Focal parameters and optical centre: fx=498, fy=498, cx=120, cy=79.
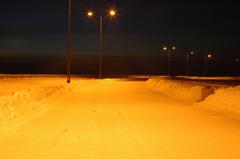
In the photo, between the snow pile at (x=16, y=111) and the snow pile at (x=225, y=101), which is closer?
the snow pile at (x=16, y=111)

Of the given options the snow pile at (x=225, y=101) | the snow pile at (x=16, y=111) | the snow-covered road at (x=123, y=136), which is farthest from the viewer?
the snow pile at (x=225, y=101)

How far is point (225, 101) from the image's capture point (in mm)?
23047

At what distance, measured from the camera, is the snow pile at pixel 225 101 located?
70.9 feet

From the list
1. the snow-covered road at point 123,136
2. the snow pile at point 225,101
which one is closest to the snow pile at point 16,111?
the snow-covered road at point 123,136

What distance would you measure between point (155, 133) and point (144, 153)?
3.35m

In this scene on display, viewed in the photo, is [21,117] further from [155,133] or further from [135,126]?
[155,133]

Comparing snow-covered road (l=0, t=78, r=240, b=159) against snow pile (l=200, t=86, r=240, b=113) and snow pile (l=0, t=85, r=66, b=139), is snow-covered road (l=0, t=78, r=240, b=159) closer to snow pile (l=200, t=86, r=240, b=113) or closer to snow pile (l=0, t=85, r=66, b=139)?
snow pile (l=0, t=85, r=66, b=139)

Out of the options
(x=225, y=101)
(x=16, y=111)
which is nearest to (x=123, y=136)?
(x=16, y=111)

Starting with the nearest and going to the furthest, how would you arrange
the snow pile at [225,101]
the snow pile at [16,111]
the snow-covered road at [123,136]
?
1. the snow-covered road at [123,136]
2. the snow pile at [16,111]
3. the snow pile at [225,101]

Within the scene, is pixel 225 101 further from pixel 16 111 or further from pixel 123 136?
pixel 123 136

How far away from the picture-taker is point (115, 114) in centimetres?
1970

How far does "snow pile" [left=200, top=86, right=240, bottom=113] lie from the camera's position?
2160cm

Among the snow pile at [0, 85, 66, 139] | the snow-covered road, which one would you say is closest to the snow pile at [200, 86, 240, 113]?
the snow-covered road

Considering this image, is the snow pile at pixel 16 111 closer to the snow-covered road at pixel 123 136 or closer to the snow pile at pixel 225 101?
the snow-covered road at pixel 123 136
